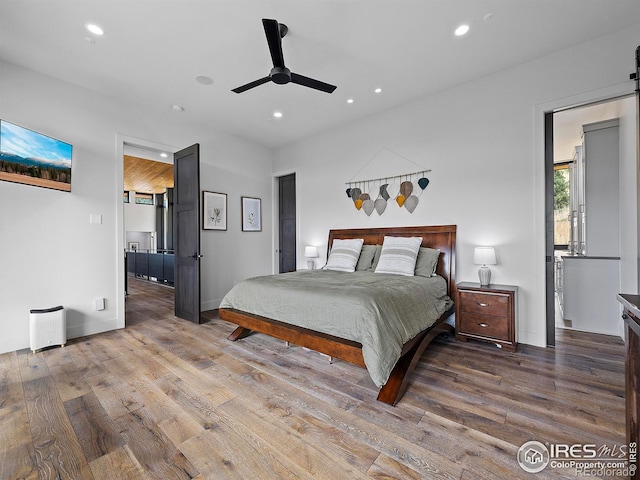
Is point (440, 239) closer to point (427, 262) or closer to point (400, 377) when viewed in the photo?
point (427, 262)

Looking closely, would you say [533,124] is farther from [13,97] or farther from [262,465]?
[13,97]

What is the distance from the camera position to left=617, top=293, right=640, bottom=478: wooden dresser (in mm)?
1078

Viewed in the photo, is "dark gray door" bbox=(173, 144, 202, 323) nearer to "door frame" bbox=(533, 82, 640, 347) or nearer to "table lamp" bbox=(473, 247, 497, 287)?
"table lamp" bbox=(473, 247, 497, 287)

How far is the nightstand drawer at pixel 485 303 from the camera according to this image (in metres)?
2.86

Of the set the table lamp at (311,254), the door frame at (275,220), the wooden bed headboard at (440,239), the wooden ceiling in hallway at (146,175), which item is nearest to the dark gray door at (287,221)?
the door frame at (275,220)

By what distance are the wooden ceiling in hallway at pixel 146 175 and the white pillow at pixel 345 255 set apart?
188 inches

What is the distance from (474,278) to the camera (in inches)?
137

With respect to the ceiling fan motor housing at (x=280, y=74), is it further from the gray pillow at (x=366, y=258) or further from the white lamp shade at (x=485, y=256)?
the white lamp shade at (x=485, y=256)

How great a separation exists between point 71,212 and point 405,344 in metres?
4.00

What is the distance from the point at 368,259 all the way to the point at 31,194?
4.03 metres

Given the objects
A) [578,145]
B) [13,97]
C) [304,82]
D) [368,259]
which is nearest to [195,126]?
[13,97]

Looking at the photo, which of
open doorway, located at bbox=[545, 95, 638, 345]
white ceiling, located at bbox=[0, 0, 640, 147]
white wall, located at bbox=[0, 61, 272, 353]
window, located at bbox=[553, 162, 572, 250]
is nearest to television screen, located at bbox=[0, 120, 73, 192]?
white wall, located at bbox=[0, 61, 272, 353]

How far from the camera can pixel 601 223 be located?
11.9 ft

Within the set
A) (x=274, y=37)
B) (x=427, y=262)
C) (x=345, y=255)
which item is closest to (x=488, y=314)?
(x=427, y=262)
